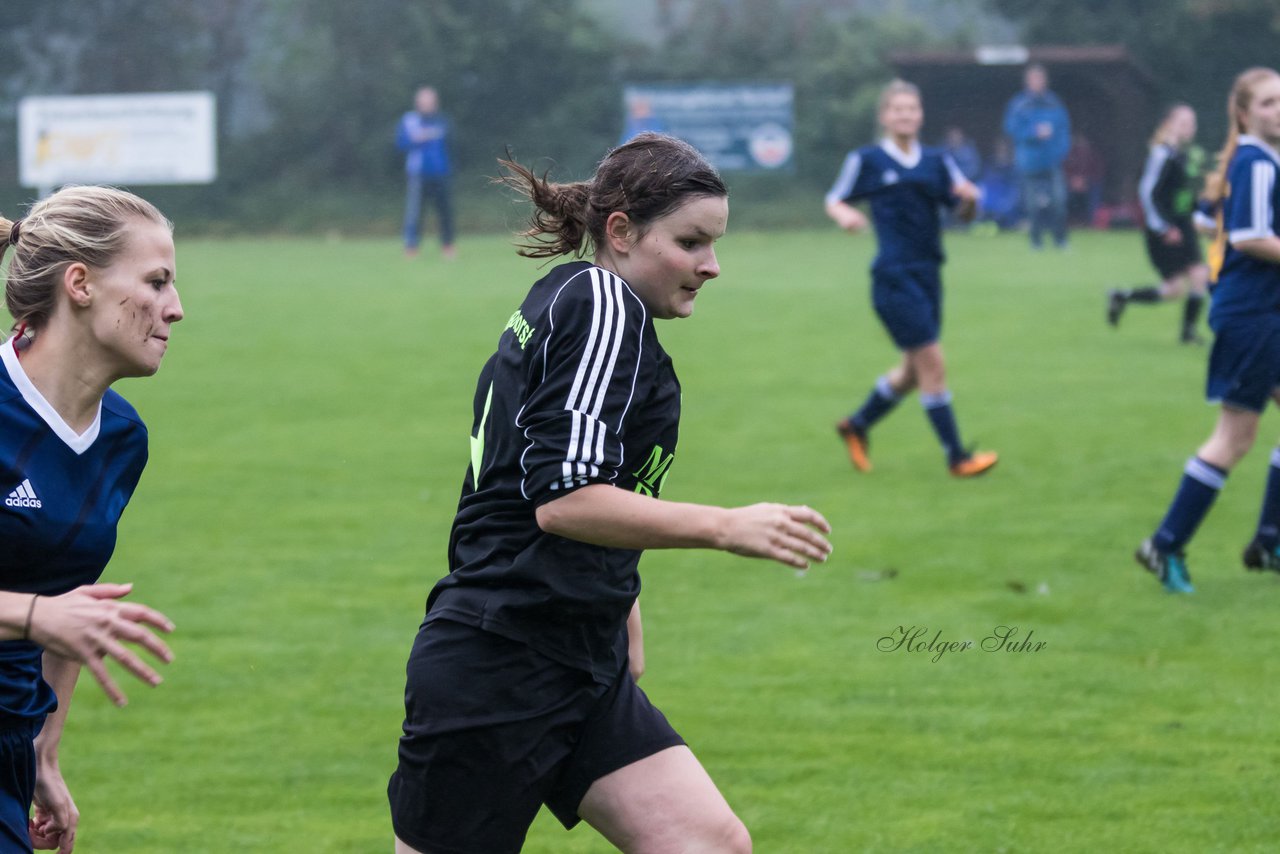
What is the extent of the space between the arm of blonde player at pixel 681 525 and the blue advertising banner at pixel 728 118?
31.2 metres

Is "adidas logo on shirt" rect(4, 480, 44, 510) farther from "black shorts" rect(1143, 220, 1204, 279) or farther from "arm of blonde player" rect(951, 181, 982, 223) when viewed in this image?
"black shorts" rect(1143, 220, 1204, 279)

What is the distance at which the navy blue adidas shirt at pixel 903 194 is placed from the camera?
9883mm

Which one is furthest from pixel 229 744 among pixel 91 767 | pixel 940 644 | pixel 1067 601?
pixel 1067 601

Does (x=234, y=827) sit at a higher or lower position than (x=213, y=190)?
higher

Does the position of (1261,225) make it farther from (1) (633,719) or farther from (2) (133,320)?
(2) (133,320)

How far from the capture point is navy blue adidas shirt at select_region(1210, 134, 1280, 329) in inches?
263

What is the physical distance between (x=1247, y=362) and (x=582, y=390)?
178 inches

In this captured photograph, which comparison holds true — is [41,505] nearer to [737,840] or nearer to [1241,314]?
[737,840]

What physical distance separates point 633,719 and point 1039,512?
18.8ft

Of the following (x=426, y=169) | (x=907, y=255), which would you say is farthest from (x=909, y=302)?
(x=426, y=169)

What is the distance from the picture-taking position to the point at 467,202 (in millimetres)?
36312

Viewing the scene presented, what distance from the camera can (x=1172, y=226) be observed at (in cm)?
1488

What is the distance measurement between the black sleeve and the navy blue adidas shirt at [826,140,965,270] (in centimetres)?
698

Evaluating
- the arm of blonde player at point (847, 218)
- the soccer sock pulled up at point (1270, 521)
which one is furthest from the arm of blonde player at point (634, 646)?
the arm of blonde player at point (847, 218)
